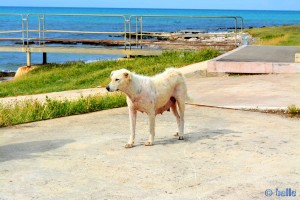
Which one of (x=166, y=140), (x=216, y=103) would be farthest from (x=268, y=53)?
(x=166, y=140)

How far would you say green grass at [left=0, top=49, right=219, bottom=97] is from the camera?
1712 cm

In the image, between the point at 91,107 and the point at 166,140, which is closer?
the point at 166,140

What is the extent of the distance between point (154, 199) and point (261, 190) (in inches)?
42.2

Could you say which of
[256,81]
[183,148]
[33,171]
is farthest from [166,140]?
[256,81]

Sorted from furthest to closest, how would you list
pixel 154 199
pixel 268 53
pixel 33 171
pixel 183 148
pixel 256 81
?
pixel 268 53 < pixel 256 81 < pixel 183 148 < pixel 33 171 < pixel 154 199

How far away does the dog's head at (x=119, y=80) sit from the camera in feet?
24.8

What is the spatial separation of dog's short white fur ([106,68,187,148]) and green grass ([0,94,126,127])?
2527 millimetres


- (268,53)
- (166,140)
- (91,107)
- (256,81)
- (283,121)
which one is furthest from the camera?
(268,53)

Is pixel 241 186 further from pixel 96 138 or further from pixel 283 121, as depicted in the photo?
pixel 283 121

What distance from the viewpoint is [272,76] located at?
14055mm

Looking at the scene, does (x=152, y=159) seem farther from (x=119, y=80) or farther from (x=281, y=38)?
(x=281, y=38)

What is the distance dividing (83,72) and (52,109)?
9.40 metres

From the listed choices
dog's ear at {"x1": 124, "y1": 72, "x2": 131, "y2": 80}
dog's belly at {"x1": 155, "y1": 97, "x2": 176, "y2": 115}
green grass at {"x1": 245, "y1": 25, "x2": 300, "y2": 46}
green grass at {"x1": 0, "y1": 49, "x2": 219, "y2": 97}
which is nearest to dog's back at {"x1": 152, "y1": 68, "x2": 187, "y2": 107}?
dog's belly at {"x1": 155, "y1": 97, "x2": 176, "y2": 115}

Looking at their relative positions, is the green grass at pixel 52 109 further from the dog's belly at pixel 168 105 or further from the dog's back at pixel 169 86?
the dog's back at pixel 169 86
